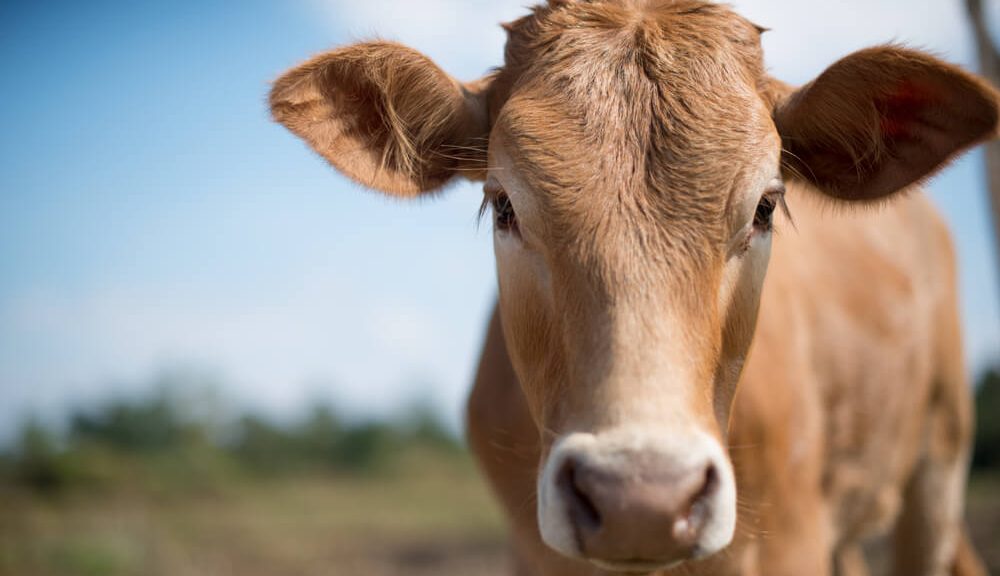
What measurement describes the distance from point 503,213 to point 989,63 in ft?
17.9

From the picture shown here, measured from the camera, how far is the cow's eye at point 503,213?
2721mm

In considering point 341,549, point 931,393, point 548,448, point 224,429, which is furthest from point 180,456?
point 548,448

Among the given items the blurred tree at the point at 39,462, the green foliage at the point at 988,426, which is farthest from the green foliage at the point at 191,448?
the green foliage at the point at 988,426

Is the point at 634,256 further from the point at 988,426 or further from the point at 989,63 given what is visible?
the point at 988,426

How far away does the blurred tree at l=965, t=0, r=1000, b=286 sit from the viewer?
6.27 meters

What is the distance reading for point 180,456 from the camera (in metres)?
19.0

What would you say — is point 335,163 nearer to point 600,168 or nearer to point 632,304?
point 600,168

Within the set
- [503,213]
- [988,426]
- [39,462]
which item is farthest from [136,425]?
[503,213]

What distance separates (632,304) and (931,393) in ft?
14.0

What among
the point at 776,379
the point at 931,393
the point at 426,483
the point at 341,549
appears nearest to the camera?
the point at 776,379

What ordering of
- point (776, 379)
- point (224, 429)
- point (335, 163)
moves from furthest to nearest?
1. point (224, 429)
2. point (776, 379)
3. point (335, 163)

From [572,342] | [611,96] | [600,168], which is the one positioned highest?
[611,96]

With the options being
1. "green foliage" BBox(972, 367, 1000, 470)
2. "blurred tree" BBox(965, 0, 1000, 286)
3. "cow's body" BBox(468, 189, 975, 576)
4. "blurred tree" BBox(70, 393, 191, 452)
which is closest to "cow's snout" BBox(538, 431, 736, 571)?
"cow's body" BBox(468, 189, 975, 576)

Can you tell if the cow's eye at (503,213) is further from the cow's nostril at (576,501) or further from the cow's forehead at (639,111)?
the cow's nostril at (576,501)
